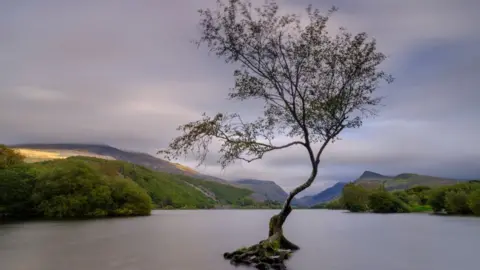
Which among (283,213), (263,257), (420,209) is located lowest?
(263,257)

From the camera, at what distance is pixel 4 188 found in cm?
10344

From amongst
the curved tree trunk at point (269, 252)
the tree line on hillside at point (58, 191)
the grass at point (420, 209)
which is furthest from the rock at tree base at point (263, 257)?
the grass at point (420, 209)

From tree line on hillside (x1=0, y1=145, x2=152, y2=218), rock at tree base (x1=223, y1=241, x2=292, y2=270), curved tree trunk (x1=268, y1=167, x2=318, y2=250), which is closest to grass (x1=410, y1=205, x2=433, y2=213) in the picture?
tree line on hillside (x1=0, y1=145, x2=152, y2=218)

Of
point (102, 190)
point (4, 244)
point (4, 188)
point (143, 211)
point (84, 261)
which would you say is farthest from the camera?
point (143, 211)

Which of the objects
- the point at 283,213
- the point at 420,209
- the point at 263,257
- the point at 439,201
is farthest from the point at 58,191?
the point at 420,209

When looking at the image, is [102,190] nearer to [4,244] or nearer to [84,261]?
[4,244]

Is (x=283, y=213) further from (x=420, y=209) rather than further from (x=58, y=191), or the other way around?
(x=420, y=209)

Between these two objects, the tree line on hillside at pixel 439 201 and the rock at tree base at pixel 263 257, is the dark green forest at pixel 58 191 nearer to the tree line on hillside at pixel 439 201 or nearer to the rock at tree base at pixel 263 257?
the rock at tree base at pixel 263 257

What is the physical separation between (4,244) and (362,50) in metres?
39.6

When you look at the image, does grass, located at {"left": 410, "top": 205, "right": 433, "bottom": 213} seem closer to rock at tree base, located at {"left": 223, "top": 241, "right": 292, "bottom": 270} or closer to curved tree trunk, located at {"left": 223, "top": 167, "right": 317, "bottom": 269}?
curved tree trunk, located at {"left": 223, "top": 167, "right": 317, "bottom": 269}

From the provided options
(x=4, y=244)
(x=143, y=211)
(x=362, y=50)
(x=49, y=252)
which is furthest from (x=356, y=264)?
(x=143, y=211)

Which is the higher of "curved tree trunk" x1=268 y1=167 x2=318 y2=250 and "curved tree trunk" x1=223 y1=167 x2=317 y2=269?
"curved tree trunk" x1=268 y1=167 x2=318 y2=250

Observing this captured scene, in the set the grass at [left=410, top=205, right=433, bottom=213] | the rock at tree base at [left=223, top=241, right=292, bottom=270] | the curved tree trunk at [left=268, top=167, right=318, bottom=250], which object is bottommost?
the rock at tree base at [left=223, top=241, right=292, bottom=270]

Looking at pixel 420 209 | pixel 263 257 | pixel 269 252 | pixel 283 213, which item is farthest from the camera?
pixel 420 209
